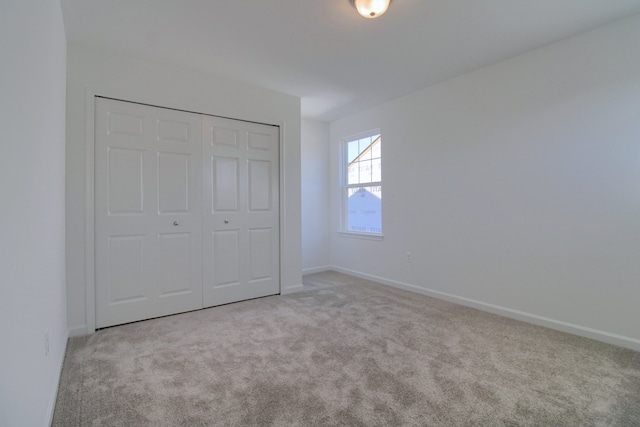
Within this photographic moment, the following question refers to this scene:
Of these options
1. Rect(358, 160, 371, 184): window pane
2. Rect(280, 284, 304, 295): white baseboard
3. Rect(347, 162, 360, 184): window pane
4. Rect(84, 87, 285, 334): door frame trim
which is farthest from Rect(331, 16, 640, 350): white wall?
Rect(84, 87, 285, 334): door frame trim

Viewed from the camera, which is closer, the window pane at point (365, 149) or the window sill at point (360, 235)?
the window sill at point (360, 235)

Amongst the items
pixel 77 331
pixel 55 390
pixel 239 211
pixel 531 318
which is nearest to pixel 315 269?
pixel 239 211

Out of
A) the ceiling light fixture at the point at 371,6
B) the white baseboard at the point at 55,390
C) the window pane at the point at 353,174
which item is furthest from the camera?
the window pane at the point at 353,174

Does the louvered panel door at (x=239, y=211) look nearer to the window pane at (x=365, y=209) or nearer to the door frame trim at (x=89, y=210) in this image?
the door frame trim at (x=89, y=210)

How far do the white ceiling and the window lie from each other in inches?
53.4

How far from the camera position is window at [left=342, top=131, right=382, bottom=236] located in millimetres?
4539

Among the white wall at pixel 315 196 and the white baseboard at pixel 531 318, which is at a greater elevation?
the white wall at pixel 315 196

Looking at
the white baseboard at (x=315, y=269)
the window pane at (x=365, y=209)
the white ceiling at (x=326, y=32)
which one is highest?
the white ceiling at (x=326, y=32)

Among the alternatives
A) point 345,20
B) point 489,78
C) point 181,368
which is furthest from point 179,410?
point 489,78

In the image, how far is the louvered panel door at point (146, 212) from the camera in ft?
9.10

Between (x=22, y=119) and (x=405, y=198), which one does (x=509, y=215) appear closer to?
(x=405, y=198)

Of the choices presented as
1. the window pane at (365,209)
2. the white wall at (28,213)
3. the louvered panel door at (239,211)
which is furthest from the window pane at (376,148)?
the white wall at (28,213)

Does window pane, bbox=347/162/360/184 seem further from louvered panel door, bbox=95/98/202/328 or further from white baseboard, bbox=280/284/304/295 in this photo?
louvered panel door, bbox=95/98/202/328

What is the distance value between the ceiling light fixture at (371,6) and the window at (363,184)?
2311 mm
